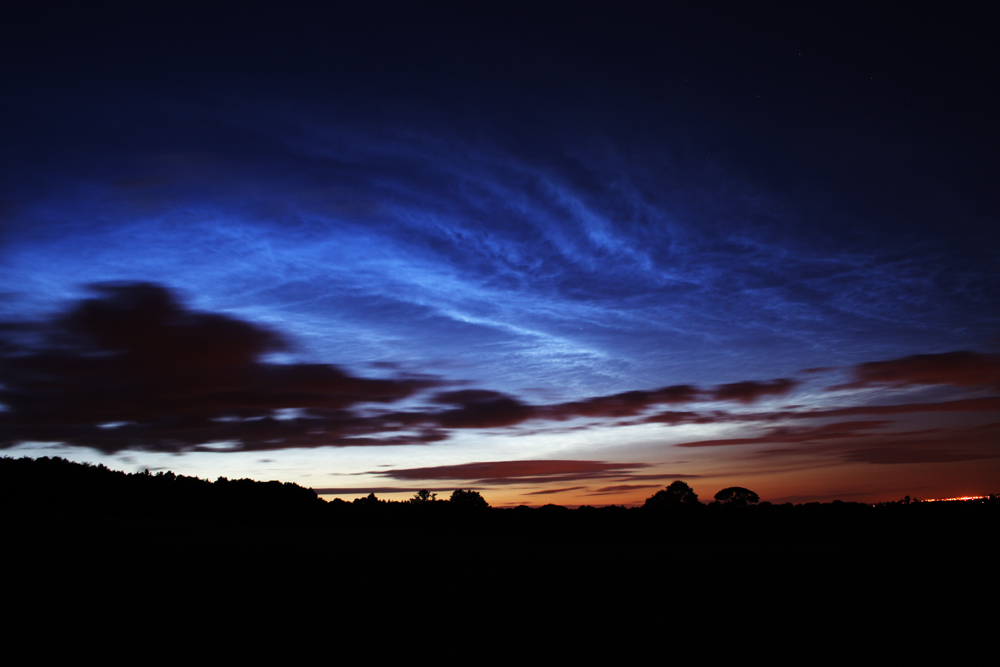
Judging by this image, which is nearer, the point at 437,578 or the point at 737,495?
the point at 437,578

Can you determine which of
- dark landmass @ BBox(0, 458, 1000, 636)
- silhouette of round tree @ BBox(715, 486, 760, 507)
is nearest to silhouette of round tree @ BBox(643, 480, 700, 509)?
silhouette of round tree @ BBox(715, 486, 760, 507)

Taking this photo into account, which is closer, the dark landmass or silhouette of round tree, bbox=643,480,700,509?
the dark landmass

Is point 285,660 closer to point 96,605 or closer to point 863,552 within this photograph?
point 96,605

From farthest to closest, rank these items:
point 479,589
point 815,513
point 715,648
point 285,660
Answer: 1. point 815,513
2. point 479,589
3. point 715,648
4. point 285,660

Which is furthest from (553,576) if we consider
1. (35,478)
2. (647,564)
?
(35,478)

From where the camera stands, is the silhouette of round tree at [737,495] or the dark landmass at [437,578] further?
the silhouette of round tree at [737,495]

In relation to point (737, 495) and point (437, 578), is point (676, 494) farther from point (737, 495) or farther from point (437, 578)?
point (437, 578)

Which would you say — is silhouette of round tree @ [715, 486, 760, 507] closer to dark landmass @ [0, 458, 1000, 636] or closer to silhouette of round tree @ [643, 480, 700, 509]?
silhouette of round tree @ [643, 480, 700, 509]

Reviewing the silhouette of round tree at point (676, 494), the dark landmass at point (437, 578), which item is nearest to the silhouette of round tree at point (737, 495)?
the silhouette of round tree at point (676, 494)

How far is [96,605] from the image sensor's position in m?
14.1

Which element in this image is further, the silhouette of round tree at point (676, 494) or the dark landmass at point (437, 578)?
the silhouette of round tree at point (676, 494)

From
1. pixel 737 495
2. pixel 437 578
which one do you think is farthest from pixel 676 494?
pixel 437 578

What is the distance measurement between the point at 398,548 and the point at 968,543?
30.5 meters

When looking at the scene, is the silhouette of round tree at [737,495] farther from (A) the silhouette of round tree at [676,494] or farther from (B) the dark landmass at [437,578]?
(B) the dark landmass at [437,578]
